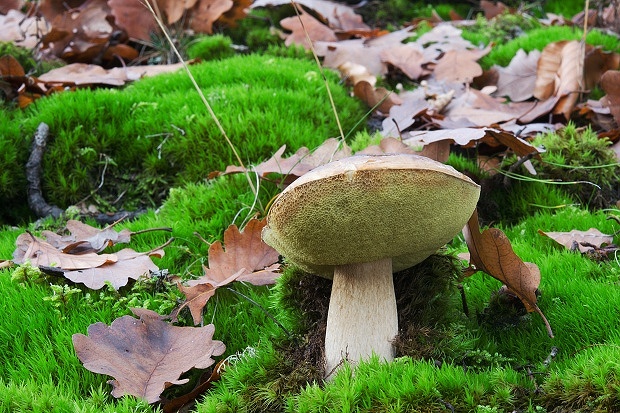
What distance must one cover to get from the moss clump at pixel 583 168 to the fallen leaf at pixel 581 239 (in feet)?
1.87

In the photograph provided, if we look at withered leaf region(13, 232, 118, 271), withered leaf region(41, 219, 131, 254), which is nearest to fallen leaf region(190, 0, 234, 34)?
withered leaf region(41, 219, 131, 254)

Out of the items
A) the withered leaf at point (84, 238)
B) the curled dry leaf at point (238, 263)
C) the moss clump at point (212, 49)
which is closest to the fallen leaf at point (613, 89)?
the curled dry leaf at point (238, 263)

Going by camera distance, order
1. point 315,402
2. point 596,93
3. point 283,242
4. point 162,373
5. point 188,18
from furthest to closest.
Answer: point 188,18, point 596,93, point 162,373, point 283,242, point 315,402

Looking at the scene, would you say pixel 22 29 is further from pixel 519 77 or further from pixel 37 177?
pixel 519 77

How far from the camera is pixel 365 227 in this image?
1893 mm

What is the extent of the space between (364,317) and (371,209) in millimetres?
533

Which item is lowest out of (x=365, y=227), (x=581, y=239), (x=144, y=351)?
(x=581, y=239)

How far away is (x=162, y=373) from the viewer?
7.79 ft

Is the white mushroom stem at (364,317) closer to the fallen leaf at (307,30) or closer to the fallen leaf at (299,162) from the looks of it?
the fallen leaf at (299,162)

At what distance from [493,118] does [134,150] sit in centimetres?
249

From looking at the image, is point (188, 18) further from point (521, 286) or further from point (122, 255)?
point (521, 286)

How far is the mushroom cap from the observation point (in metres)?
1.77

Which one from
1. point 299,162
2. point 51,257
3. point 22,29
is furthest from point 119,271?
point 22,29

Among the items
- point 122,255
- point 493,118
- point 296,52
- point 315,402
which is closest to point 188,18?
point 296,52
